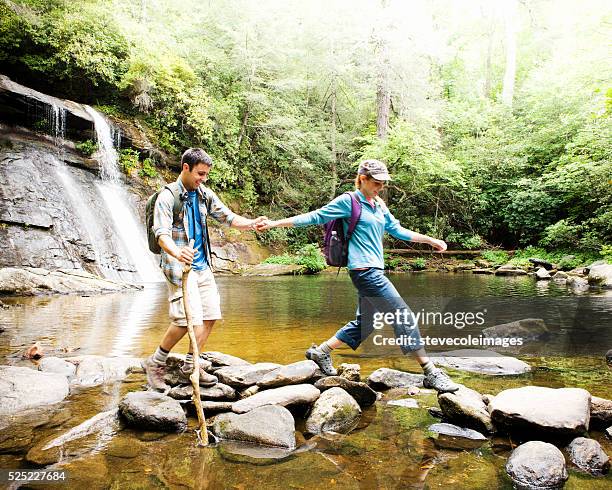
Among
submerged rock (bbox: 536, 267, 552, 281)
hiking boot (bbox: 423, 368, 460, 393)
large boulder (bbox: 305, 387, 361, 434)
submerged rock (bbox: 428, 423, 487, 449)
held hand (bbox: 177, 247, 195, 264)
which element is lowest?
submerged rock (bbox: 536, 267, 552, 281)

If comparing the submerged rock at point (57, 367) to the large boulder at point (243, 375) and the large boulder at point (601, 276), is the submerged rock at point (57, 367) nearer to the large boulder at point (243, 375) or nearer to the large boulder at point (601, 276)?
the large boulder at point (243, 375)

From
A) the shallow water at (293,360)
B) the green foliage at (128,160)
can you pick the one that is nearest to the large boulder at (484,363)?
the shallow water at (293,360)

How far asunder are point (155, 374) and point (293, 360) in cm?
156

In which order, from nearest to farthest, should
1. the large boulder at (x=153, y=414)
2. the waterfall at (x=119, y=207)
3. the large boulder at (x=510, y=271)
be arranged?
the large boulder at (x=153, y=414) → the waterfall at (x=119, y=207) → the large boulder at (x=510, y=271)

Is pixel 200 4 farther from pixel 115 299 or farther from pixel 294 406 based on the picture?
pixel 294 406

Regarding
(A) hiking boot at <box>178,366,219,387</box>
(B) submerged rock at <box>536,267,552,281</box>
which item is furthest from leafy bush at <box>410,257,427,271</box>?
(A) hiking boot at <box>178,366,219,387</box>

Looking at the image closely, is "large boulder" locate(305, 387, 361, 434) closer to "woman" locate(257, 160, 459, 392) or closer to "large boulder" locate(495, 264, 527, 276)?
"woman" locate(257, 160, 459, 392)

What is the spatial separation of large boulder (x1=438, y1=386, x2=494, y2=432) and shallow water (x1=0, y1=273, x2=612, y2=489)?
0.15 meters

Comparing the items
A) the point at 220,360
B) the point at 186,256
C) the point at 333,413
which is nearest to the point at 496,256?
the point at 220,360

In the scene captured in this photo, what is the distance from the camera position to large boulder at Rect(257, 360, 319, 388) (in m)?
3.47

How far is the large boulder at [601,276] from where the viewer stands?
40.5ft

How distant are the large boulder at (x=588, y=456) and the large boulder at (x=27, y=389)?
3.58m

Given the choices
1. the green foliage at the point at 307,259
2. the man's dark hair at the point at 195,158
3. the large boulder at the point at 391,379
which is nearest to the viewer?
Answer: the man's dark hair at the point at 195,158

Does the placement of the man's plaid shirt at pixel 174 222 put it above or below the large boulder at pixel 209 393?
above
